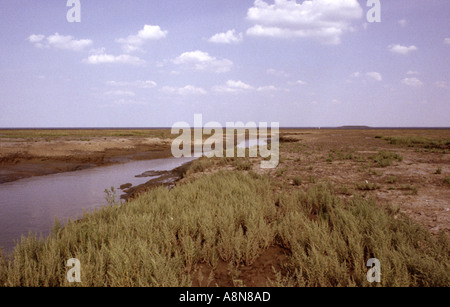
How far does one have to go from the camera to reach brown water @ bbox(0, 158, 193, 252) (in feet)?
22.7

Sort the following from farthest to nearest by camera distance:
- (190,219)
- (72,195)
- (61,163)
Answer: (61,163) < (72,195) < (190,219)

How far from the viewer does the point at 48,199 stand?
9750 mm

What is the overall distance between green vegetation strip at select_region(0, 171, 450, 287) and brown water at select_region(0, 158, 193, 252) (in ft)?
3.82

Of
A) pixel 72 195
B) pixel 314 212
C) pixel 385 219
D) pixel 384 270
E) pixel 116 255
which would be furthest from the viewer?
pixel 72 195

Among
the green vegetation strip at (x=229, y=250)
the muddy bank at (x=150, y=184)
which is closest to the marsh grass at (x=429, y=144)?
the green vegetation strip at (x=229, y=250)

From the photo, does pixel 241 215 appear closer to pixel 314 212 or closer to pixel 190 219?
pixel 190 219

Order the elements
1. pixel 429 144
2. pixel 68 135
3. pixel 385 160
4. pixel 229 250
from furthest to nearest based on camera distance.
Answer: pixel 68 135
pixel 429 144
pixel 385 160
pixel 229 250

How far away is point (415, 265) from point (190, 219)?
390 centimetres

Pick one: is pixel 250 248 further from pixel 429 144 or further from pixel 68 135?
pixel 68 135

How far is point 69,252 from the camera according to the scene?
3.92 m

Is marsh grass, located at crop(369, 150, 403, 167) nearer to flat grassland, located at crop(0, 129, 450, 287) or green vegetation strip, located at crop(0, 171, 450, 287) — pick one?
flat grassland, located at crop(0, 129, 450, 287)

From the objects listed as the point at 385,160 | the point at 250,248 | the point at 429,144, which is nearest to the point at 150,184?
the point at 250,248

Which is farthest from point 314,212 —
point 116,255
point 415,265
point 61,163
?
point 61,163

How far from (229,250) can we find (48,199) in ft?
30.6
